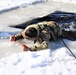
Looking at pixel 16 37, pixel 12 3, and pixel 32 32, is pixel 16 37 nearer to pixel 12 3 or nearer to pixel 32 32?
pixel 32 32

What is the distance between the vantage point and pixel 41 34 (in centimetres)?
500

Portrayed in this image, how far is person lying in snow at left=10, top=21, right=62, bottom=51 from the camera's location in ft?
15.6

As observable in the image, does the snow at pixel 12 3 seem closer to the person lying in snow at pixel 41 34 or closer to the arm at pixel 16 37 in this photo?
the arm at pixel 16 37

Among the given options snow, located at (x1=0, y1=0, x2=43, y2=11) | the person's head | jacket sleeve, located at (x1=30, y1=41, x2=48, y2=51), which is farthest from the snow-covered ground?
snow, located at (x1=0, y1=0, x2=43, y2=11)

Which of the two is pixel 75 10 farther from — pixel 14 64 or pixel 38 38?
pixel 14 64

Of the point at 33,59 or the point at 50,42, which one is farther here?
the point at 50,42

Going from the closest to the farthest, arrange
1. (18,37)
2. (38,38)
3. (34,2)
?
(38,38)
(18,37)
(34,2)

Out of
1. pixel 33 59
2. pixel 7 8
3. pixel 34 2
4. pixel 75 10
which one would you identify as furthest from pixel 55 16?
pixel 33 59

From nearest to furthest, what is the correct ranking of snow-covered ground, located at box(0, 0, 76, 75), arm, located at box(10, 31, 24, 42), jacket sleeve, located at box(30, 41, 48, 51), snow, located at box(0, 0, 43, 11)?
snow-covered ground, located at box(0, 0, 76, 75) → jacket sleeve, located at box(30, 41, 48, 51) → arm, located at box(10, 31, 24, 42) → snow, located at box(0, 0, 43, 11)

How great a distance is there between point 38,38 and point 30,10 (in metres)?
3.28

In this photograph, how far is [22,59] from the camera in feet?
14.2

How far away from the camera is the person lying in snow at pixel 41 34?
476 centimetres

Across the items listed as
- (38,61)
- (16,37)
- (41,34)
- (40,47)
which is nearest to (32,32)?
(41,34)

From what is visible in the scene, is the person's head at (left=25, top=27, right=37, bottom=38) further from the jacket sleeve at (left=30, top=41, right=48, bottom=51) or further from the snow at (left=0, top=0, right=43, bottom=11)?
the snow at (left=0, top=0, right=43, bottom=11)
